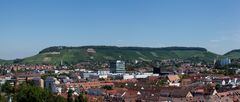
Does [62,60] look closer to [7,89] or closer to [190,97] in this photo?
[7,89]

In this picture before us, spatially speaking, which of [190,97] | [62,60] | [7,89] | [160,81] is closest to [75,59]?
[62,60]

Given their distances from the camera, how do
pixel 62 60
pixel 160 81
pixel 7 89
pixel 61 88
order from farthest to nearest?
pixel 62 60 → pixel 160 81 → pixel 61 88 → pixel 7 89

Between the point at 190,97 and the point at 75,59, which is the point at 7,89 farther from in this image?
the point at 75,59

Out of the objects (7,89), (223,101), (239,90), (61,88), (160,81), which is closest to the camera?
(223,101)

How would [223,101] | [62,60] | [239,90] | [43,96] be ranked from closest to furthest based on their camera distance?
[43,96]
[223,101]
[239,90]
[62,60]

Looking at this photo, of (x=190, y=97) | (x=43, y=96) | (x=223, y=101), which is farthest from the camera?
(x=190, y=97)

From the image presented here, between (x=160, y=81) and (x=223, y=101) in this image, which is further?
(x=160, y=81)

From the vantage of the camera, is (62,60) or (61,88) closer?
(61,88)

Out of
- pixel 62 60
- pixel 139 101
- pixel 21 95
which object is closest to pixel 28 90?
pixel 21 95

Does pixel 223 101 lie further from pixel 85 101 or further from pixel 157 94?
pixel 85 101
